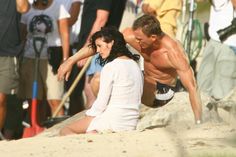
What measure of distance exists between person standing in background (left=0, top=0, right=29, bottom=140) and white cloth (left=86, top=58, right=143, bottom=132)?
1996 millimetres

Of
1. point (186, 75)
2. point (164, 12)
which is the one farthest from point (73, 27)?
point (186, 75)

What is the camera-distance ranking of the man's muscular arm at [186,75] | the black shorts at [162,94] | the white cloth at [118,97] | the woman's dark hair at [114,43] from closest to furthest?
the white cloth at [118,97]
the woman's dark hair at [114,43]
the man's muscular arm at [186,75]
the black shorts at [162,94]

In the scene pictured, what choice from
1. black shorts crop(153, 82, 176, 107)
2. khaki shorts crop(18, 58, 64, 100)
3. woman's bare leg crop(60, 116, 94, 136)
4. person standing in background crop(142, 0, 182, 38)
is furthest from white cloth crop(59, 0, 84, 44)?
woman's bare leg crop(60, 116, 94, 136)

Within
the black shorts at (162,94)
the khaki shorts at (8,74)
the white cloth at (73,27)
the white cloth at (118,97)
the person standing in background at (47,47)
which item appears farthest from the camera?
the white cloth at (73,27)

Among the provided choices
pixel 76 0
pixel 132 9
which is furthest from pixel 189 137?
pixel 132 9

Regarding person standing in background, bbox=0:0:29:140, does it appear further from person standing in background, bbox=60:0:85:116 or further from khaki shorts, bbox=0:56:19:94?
person standing in background, bbox=60:0:85:116

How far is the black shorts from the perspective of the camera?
360 inches

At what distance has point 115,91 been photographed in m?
7.96

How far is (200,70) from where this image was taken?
11539mm

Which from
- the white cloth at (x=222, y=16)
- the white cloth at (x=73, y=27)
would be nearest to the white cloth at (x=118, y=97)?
the white cloth at (x=73, y=27)

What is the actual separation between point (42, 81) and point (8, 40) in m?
1.06

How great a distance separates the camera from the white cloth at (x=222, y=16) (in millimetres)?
10938

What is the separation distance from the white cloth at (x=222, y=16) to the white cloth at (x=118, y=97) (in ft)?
10.3

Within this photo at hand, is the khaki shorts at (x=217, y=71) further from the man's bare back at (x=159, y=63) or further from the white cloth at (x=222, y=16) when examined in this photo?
the man's bare back at (x=159, y=63)
